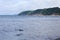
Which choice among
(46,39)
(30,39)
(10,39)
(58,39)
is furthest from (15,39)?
(58,39)

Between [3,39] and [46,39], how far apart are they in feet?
5.24

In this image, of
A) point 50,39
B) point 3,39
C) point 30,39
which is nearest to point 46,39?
point 50,39

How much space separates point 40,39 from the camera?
6.11 meters

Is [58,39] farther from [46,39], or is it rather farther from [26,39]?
[26,39]

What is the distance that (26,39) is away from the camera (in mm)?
6207

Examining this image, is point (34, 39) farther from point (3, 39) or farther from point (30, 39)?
point (3, 39)

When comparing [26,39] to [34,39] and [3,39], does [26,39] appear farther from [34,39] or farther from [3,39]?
[3,39]

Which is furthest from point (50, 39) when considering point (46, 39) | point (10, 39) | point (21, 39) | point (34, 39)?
point (10, 39)

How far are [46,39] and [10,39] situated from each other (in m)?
1.35

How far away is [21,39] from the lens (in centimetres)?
621

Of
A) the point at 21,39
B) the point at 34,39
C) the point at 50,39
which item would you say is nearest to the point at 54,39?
the point at 50,39

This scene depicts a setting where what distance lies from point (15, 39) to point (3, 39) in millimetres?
447

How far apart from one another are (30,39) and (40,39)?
1.21 ft

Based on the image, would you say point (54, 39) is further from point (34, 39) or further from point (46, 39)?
point (34, 39)
